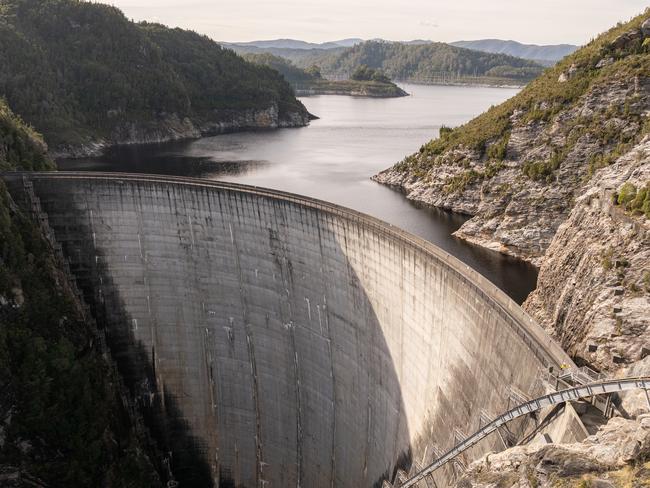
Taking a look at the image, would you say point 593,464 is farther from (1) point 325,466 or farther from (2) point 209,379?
(2) point 209,379

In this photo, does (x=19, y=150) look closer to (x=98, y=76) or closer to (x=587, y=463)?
(x=587, y=463)

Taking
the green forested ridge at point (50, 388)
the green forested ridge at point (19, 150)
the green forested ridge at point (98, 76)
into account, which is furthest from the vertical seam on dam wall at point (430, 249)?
the green forested ridge at point (98, 76)

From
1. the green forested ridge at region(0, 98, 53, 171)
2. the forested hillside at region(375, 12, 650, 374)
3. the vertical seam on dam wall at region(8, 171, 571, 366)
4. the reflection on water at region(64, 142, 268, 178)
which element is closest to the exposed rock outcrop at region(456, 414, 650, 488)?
the vertical seam on dam wall at region(8, 171, 571, 366)

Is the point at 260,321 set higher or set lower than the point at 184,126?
lower

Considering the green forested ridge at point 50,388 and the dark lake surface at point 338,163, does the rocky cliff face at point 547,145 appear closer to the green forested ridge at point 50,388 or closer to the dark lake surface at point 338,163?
the dark lake surface at point 338,163

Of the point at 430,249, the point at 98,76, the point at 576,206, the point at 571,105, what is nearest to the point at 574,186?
the point at 571,105
